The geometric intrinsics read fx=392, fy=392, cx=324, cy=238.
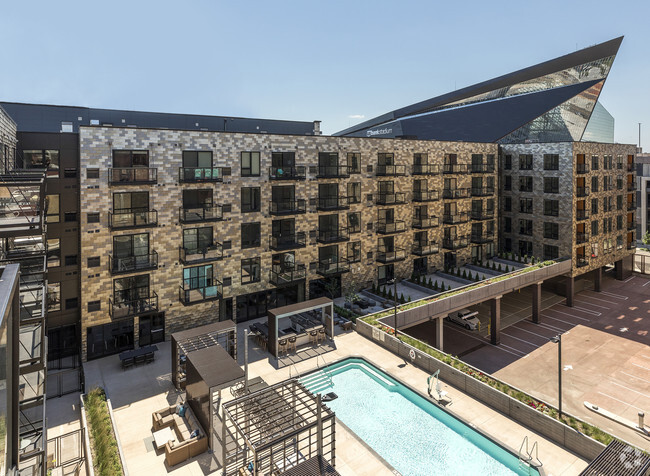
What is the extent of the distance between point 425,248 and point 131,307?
26126 millimetres

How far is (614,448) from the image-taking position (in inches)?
558

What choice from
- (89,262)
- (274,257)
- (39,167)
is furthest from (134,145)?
(274,257)

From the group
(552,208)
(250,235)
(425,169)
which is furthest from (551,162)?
(250,235)

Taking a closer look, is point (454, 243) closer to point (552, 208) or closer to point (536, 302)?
point (536, 302)

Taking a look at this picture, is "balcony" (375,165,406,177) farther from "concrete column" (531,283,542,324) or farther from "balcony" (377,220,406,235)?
"concrete column" (531,283,542,324)

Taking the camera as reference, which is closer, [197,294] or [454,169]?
[197,294]

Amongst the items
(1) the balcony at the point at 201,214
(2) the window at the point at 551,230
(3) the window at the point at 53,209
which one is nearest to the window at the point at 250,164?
(1) the balcony at the point at 201,214

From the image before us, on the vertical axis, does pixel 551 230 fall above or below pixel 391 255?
above

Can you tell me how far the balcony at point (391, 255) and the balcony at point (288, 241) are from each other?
8114 mm

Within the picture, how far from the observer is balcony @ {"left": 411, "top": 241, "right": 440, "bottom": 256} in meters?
37.7

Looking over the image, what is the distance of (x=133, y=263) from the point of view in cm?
2430

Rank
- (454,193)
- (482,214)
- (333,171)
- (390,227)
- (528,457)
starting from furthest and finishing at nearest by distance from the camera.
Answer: (482,214) < (454,193) < (390,227) < (333,171) < (528,457)

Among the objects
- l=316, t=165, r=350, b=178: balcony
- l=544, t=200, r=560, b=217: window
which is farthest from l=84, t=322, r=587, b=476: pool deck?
l=544, t=200, r=560, b=217: window

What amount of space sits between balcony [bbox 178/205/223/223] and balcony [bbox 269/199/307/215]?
397 centimetres
